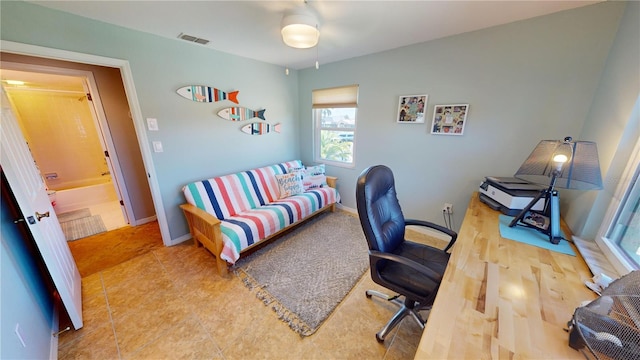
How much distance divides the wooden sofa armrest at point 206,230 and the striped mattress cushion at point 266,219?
0.08 m

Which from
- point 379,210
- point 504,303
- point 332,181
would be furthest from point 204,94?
point 504,303

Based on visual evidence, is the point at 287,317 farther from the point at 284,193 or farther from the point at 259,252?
the point at 284,193

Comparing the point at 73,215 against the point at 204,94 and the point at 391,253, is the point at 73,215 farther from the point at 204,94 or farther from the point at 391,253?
the point at 391,253

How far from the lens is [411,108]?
243 centimetres

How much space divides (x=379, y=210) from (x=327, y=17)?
5.30 ft

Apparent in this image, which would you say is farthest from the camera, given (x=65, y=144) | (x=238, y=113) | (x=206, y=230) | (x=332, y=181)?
(x=65, y=144)

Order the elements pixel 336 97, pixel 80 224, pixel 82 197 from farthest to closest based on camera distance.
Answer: pixel 82 197, pixel 336 97, pixel 80 224

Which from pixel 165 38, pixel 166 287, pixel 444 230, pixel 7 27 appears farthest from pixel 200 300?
pixel 165 38

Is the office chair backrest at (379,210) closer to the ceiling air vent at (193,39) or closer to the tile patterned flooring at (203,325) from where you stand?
the tile patterned flooring at (203,325)

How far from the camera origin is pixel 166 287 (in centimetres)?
186

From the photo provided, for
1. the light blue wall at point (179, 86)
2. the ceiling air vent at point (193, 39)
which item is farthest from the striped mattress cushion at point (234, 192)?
the ceiling air vent at point (193, 39)

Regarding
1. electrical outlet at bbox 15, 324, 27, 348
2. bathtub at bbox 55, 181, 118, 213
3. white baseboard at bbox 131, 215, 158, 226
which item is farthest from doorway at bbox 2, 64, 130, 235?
electrical outlet at bbox 15, 324, 27, 348

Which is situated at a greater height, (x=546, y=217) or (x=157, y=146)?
(x=157, y=146)

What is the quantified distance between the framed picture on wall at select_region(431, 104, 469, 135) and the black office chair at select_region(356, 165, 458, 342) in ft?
3.88
